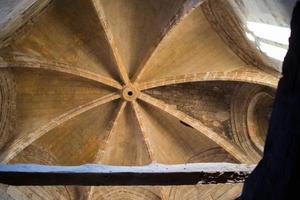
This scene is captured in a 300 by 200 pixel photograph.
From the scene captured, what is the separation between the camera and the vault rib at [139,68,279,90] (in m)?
9.48

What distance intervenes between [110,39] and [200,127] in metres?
3.14

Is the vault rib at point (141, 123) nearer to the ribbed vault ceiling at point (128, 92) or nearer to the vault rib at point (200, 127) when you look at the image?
the ribbed vault ceiling at point (128, 92)

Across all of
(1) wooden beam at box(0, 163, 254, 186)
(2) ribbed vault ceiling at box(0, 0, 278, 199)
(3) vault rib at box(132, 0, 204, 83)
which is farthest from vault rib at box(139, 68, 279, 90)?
(1) wooden beam at box(0, 163, 254, 186)

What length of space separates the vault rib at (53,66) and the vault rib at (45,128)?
1.44 feet

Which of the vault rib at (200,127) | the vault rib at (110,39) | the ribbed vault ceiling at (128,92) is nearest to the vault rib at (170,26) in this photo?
the ribbed vault ceiling at (128,92)

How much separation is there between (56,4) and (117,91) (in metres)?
2.80

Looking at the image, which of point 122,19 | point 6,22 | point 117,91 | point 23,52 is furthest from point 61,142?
point 6,22

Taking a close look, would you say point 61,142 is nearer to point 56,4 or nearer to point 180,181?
point 56,4

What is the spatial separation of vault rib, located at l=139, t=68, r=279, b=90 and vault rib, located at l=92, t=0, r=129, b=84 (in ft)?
1.66

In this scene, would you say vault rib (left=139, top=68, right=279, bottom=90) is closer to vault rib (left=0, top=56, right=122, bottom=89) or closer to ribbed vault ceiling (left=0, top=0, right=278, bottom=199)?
ribbed vault ceiling (left=0, top=0, right=278, bottom=199)

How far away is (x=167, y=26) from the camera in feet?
34.3

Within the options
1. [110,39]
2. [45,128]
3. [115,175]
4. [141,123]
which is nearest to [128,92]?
[141,123]

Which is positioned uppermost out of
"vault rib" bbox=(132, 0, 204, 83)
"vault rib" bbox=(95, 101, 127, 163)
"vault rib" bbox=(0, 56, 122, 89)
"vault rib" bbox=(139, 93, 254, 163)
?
"vault rib" bbox=(0, 56, 122, 89)

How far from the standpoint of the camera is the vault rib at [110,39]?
10277 millimetres
